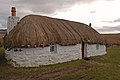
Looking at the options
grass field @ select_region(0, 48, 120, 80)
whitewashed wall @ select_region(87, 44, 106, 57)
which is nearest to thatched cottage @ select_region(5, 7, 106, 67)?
whitewashed wall @ select_region(87, 44, 106, 57)

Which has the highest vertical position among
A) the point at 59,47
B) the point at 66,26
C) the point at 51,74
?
the point at 66,26

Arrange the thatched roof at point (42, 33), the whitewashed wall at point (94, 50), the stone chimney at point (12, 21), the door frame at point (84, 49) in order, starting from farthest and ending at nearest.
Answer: the whitewashed wall at point (94, 50)
the door frame at point (84, 49)
the stone chimney at point (12, 21)
the thatched roof at point (42, 33)

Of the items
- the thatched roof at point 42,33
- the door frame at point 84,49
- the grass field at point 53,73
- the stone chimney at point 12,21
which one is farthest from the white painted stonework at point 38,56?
the stone chimney at point 12,21

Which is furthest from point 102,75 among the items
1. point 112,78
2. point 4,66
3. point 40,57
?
point 4,66

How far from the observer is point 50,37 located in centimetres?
2328

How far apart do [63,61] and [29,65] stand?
15.2 ft

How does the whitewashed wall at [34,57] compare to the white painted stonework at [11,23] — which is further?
the white painted stonework at [11,23]

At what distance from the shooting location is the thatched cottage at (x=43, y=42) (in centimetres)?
2155

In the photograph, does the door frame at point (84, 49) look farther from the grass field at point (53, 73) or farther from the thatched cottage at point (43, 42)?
the grass field at point (53, 73)

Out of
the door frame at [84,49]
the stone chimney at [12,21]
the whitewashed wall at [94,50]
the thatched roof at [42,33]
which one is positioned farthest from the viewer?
the whitewashed wall at [94,50]

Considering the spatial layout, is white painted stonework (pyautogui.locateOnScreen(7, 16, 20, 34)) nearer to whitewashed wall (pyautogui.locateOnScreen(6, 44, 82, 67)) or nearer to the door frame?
whitewashed wall (pyautogui.locateOnScreen(6, 44, 82, 67))

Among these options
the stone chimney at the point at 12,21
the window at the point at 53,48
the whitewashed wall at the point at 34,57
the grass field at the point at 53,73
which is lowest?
the grass field at the point at 53,73

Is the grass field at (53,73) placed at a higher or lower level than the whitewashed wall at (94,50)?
lower

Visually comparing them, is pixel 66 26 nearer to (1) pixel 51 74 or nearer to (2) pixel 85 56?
(2) pixel 85 56
